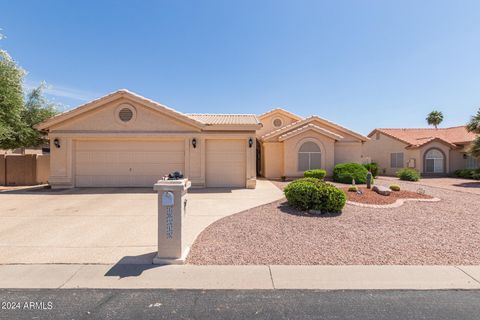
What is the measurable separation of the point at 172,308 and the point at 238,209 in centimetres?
525

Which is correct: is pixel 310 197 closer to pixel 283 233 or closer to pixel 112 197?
pixel 283 233

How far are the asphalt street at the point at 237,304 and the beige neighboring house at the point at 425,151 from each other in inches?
938

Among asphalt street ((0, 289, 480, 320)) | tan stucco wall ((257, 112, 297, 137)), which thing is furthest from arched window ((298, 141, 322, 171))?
asphalt street ((0, 289, 480, 320))

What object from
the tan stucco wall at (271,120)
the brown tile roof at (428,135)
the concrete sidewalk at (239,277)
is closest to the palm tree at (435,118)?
the brown tile roof at (428,135)

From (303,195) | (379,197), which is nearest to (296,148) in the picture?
(379,197)

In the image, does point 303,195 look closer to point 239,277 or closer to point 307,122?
point 239,277

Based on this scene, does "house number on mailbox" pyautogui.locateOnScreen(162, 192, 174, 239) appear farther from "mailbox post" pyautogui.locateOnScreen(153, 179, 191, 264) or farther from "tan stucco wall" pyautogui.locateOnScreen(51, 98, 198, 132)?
"tan stucco wall" pyautogui.locateOnScreen(51, 98, 198, 132)

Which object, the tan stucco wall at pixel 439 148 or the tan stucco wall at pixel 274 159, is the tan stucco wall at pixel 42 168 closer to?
the tan stucco wall at pixel 274 159

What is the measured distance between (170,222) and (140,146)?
31.1 ft

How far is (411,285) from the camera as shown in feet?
12.4

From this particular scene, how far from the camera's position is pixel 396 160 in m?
25.2

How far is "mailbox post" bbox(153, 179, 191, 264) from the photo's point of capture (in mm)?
4480

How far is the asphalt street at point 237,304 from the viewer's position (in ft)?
10.1

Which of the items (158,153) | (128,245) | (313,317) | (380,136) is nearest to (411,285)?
(313,317)
